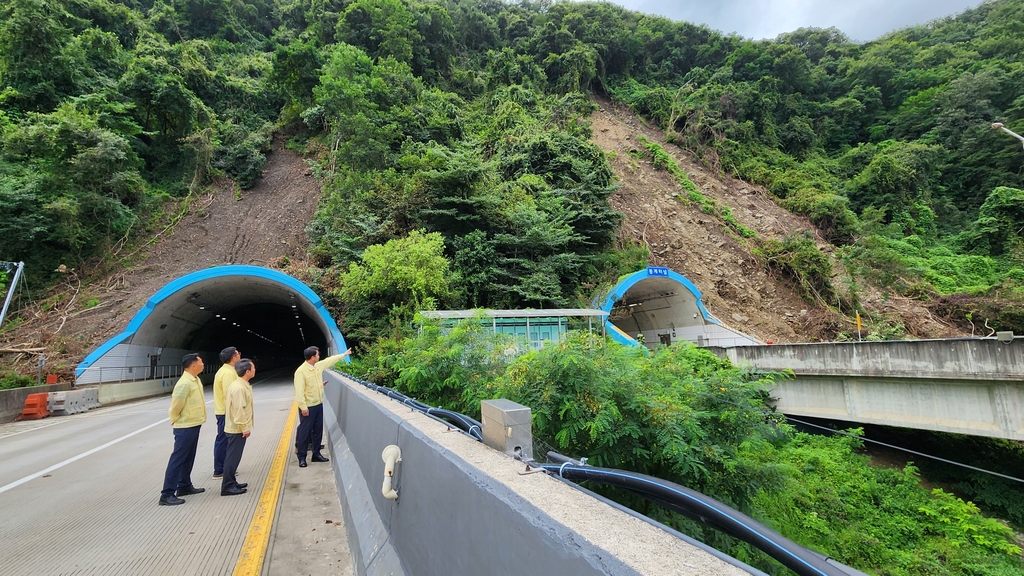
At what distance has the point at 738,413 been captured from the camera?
6211 mm

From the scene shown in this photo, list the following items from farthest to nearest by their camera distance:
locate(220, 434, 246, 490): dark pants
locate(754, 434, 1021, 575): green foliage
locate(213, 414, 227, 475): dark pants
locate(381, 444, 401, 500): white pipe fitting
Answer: locate(754, 434, 1021, 575): green foliage → locate(213, 414, 227, 475): dark pants → locate(220, 434, 246, 490): dark pants → locate(381, 444, 401, 500): white pipe fitting

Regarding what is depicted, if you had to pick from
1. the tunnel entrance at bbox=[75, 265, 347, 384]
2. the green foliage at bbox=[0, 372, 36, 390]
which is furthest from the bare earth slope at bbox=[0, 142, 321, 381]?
the tunnel entrance at bbox=[75, 265, 347, 384]

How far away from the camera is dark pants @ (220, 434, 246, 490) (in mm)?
5516

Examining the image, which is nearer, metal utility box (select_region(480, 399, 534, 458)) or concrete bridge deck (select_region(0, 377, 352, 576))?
metal utility box (select_region(480, 399, 534, 458))

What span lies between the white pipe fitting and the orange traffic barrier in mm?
17720

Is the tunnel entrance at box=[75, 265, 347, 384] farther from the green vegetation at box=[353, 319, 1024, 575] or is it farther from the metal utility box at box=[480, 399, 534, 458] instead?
the metal utility box at box=[480, 399, 534, 458]

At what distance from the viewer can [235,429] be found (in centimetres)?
556

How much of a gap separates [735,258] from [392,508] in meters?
30.5

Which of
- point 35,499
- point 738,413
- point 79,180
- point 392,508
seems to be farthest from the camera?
point 79,180

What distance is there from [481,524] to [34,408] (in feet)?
62.8

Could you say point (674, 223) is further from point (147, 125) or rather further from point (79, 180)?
point (147, 125)

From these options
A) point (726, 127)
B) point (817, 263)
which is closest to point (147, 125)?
point (817, 263)

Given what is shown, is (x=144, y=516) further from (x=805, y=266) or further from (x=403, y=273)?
(x=805, y=266)

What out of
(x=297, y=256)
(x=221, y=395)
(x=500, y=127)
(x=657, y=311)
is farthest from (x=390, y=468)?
(x=500, y=127)
